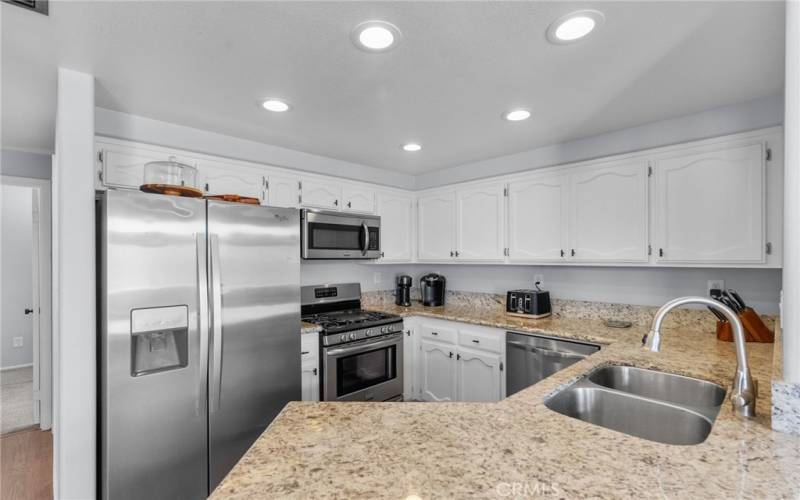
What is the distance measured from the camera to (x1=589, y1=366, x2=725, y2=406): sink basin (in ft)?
4.76

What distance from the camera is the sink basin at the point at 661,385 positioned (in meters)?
1.45

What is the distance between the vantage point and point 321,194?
3154mm

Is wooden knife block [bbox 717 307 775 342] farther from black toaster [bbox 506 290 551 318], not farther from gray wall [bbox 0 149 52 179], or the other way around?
gray wall [bbox 0 149 52 179]

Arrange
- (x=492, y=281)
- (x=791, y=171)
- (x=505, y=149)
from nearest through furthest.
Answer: (x=791, y=171)
(x=505, y=149)
(x=492, y=281)

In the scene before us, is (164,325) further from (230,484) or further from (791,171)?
(791,171)

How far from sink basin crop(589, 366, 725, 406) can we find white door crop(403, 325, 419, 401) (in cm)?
190

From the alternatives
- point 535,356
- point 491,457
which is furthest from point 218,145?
point 535,356

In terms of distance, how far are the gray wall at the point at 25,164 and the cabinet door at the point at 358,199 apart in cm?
254

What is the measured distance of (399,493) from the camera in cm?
74

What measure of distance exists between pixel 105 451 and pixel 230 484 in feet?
4.73

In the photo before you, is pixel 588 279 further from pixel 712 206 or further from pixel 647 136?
pixel 647 136

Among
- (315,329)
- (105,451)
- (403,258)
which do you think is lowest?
(105,451)

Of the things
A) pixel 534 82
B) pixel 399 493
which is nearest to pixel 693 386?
pixel 399 493

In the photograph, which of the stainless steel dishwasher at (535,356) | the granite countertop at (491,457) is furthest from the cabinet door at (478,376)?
the granite countertop at (491,457)
